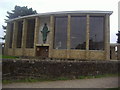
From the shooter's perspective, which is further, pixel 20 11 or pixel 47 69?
pixel 20 11

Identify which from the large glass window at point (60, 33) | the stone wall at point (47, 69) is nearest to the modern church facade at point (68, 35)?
the large glass window at point (60, 33)

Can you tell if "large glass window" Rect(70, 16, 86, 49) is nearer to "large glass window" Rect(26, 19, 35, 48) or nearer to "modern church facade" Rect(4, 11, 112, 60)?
"modern church facade" Rect(4, 11, 112, 60)

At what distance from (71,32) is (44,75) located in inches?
607

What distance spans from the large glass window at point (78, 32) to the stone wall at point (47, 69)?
1182 centimetres

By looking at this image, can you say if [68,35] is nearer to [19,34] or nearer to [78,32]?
[78,32]

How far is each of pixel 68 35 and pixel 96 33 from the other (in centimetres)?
452

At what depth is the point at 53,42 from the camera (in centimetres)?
2530

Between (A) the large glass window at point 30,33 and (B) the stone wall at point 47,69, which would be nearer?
(B) the stone wall at point 47,69

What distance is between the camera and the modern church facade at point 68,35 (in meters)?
23.4

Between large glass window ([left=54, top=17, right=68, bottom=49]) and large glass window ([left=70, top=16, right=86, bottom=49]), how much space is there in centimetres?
126

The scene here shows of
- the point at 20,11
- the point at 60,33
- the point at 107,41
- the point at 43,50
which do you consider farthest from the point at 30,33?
the point at 20,11

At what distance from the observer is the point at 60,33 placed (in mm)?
25203

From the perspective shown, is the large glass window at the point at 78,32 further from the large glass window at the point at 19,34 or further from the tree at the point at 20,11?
the tree at the point at 20,11

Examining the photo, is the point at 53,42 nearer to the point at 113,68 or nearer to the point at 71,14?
the point at 71,14
